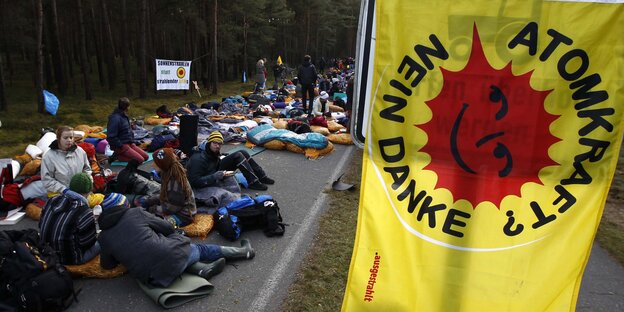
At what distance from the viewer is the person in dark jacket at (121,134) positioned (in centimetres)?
729

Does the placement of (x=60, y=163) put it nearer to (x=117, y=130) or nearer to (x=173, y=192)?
(x=173, y=192)

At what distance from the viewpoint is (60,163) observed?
17.1 feet

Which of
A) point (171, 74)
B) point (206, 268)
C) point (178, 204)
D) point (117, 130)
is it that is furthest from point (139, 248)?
point (171, 74)

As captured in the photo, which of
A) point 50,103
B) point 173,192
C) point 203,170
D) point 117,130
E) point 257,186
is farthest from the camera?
point 50,103

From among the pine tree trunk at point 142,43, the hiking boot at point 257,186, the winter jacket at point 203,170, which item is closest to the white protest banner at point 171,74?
the pine tree trunk at point 142,43

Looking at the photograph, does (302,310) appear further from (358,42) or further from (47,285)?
(358,42)

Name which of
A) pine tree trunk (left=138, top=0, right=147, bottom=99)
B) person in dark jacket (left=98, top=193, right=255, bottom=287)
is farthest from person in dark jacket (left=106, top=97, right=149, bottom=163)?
pine tree trunk (left=138, top=0, right=147, bottom=99)

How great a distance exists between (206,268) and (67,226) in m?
1.42

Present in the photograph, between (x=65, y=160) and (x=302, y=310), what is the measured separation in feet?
12.6

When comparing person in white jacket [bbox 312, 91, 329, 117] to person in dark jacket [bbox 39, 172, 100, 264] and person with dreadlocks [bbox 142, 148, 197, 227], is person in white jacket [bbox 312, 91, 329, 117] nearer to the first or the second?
person with dreadlocks [bbox 142, 148, 197, 227]

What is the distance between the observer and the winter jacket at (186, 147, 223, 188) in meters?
5.87

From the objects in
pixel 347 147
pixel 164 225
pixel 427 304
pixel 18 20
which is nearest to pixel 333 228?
pixel 164 225

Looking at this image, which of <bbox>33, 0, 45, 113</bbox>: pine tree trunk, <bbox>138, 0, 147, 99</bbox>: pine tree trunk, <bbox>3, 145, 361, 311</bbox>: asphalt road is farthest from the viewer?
<bbox>138, 0, 147, 99</bbox>: pine tree trunk

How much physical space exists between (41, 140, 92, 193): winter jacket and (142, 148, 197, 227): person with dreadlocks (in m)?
1.26
